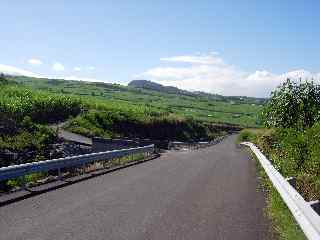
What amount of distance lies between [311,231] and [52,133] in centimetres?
3368

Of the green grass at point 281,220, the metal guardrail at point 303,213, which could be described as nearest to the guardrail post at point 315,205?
the metal guardrail at point 303,213

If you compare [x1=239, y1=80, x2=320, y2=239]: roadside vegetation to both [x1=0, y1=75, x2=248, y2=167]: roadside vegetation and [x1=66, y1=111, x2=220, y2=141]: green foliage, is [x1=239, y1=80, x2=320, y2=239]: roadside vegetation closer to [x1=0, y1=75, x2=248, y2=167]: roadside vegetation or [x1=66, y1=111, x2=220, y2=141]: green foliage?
[x1=0, y1=75, x2=248, y2=167]: roadside vegetation

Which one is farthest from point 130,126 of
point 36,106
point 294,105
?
point 294,105

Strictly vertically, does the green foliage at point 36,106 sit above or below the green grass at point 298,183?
above

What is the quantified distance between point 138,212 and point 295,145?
37.1ft

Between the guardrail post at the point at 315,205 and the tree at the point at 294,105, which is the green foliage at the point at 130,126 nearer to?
the tree at the point at 294,105

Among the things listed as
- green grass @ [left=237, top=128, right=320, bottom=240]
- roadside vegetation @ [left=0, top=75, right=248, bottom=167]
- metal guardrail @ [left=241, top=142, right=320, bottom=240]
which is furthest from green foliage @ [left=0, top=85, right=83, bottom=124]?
metal guardrail @ [left=241, top=142, right=320, bottom=240]

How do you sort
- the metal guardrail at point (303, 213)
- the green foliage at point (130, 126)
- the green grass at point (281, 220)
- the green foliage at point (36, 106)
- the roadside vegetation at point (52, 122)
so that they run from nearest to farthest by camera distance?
the metal guardrail at point (303, 213)
the green grass at point (281, 220)
the roadside vegetation at point (52, 122)
the green foliage at point (36, 106)
the green foliage at point (130, 126)

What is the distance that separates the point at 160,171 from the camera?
20.7 meters

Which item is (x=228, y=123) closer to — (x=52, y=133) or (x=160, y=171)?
(x=52, y=133)

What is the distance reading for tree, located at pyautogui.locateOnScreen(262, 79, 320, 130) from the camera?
119ft

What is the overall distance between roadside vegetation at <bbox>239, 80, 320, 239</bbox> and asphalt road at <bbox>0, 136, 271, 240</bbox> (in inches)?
19.4

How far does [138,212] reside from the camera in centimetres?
1054

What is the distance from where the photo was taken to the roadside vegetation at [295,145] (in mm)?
11298
